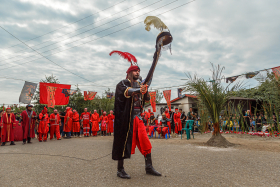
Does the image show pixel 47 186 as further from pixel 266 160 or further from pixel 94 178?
pixel 266 160

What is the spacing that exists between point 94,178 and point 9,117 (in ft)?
28.1

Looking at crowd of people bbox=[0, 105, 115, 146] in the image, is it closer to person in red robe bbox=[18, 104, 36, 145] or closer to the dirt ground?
person in red robe bbox=[18, 104, 36, 145]

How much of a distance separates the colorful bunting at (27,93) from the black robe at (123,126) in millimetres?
13826

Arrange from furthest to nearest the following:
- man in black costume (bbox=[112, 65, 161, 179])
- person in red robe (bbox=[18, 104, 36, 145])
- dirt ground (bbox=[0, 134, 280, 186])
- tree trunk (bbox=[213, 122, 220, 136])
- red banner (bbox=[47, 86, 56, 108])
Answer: red banner (bbox=[47, 86, 56, 108]) → person in red robe (bbox=[18, 104, 36, 145]) → tree trunk (bbox=[213, 122, 220, 136]) → man in black costume (bbox=[112, 65, 161, 179]) → dirt ground (bbox=[0, 134, 280, 186])

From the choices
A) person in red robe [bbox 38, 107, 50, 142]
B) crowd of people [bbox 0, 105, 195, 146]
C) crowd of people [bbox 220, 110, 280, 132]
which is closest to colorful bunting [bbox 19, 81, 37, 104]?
crowd of people [bbox 0, 105, 195, 146]

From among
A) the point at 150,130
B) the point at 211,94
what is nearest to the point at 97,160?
the point at 211,94

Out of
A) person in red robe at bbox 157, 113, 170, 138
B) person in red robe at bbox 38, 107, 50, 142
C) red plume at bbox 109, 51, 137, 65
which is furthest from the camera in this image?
person in red robe at bbox 38, 107, 50, 142

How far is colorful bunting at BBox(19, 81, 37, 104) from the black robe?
45.4 ft

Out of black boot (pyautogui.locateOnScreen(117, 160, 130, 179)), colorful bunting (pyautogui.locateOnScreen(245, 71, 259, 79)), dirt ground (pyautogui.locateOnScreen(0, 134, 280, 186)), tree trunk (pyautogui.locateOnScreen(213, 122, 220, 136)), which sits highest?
colorful bunting (pyautogui.locateOnScreen(245, 71, 259, 79))

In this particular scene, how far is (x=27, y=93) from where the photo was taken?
14.9 m

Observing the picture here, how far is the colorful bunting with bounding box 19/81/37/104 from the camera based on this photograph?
14.7 metres

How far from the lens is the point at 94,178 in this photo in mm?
3229

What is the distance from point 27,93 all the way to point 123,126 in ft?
46.3

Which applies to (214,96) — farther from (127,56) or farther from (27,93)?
(27,93)
